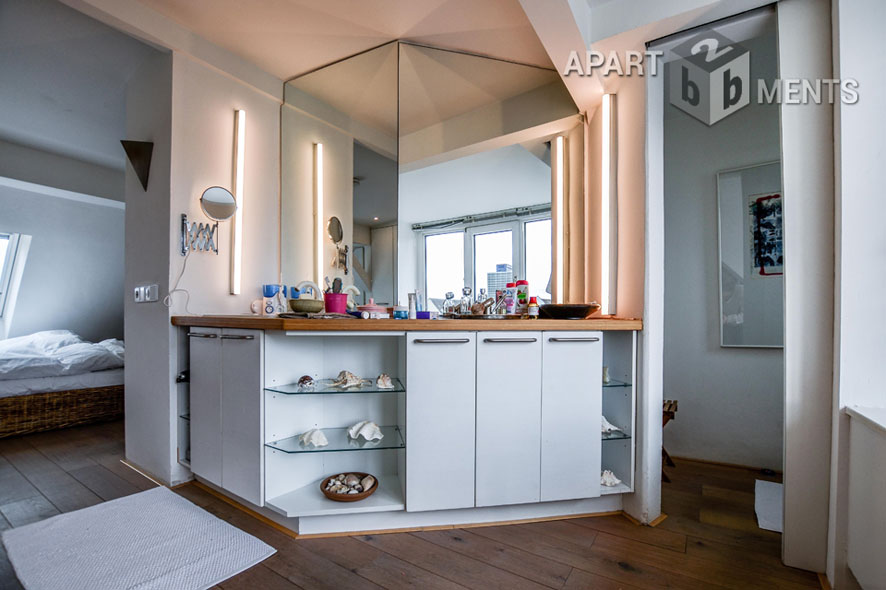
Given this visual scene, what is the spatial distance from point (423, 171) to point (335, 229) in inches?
29.3

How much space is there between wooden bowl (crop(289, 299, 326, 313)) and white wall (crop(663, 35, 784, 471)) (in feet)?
8.00

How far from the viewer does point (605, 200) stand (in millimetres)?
2273

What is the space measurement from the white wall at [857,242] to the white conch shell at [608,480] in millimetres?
788

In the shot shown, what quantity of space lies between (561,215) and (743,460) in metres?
2.03

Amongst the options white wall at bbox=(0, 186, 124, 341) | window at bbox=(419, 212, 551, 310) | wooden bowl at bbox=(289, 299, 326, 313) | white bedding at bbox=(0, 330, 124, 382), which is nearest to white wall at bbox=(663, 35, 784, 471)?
window at bbox=(419, 212, 551, 310)

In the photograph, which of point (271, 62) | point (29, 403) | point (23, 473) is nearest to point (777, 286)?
point (271, 62)

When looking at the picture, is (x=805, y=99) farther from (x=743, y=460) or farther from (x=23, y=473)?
(x=23, y=473)

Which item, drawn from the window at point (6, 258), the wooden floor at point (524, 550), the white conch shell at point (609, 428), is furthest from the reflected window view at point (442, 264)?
the window at point (6, 258)

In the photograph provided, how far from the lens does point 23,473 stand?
242 centimetres

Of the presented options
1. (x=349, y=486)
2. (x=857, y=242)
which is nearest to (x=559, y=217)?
(x=857, y=242)

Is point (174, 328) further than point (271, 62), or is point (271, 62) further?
point (271, 62)

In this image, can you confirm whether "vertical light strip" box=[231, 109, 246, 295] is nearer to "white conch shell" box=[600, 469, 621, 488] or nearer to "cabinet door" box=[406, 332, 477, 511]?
"cabinet door" box=[406, 332, 477, 511]

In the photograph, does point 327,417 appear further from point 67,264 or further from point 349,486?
point 67,264

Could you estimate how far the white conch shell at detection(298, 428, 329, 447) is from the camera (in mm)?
1864
